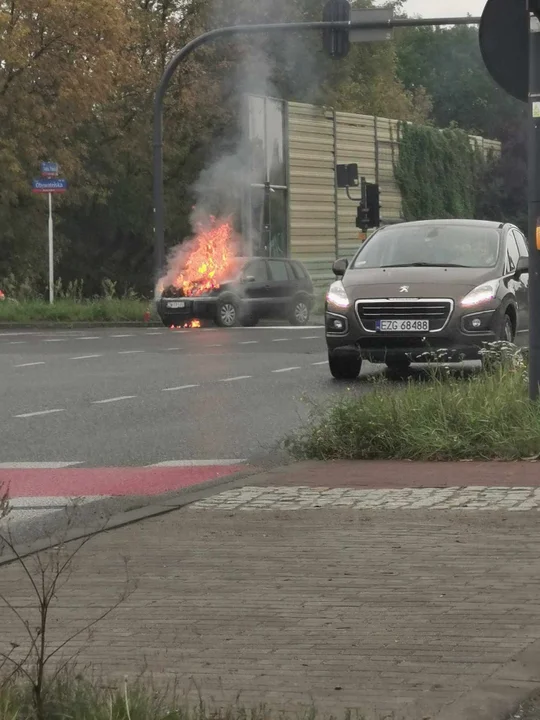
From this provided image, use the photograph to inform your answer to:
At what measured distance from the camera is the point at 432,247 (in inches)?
798

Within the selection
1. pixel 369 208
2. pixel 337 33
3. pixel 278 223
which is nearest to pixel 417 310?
pixel 337 33

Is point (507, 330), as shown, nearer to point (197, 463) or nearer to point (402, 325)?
point (402, 325)

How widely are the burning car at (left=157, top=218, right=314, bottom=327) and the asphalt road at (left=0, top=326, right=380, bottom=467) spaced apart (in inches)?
208

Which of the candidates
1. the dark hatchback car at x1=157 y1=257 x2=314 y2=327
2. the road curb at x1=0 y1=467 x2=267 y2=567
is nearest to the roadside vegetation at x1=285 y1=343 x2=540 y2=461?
the road curb at x1=0 y1=467 x2=267 y2=567

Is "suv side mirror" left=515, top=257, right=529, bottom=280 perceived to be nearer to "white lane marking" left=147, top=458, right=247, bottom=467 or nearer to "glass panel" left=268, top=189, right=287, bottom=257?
"white lane marking" left=147, top=458, right=247, bottom=467

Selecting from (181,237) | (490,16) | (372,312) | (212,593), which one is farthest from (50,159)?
(212,593)

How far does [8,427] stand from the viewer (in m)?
15.4

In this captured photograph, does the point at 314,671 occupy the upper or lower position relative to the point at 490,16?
lower

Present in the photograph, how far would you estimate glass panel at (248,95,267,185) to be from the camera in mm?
45938

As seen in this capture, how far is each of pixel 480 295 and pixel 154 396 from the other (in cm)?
363

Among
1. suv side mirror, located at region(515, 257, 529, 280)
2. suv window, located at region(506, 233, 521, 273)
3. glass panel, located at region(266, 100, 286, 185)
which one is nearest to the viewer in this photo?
suv side mirror, located at region(515, 257, 529, 280)

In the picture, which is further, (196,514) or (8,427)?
(8,427)

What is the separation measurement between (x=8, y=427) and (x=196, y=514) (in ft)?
20.4

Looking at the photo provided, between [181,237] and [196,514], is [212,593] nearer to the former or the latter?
[196,514]
